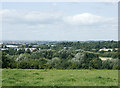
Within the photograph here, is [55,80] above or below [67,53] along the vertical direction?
above

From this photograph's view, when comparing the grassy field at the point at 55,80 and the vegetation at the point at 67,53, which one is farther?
the vegetation at the point at 67,53

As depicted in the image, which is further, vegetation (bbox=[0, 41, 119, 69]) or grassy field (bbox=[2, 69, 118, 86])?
vegetation (bbox=[0, 41, 119, 69])

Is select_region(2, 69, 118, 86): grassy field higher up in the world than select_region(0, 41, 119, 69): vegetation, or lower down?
higher up

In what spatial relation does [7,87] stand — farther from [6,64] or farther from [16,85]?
[6,64]

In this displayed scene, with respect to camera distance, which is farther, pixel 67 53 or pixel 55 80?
pixel 67 53

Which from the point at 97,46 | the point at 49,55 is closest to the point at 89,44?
the point at 97,46

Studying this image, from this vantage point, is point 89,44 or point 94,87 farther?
point 89,44

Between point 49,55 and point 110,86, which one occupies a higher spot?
point 110,86

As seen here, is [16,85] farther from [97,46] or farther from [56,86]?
[97,46]

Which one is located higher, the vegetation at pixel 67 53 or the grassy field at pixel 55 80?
the grassy field at pixel 55 80

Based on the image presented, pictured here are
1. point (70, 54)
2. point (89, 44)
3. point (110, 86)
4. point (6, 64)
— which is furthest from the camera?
point (89, 44)

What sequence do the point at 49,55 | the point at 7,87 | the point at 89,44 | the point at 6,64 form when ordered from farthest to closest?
the point at 89,44 < the point at 49,55 < the point at 6,64 < the point at 7,87
